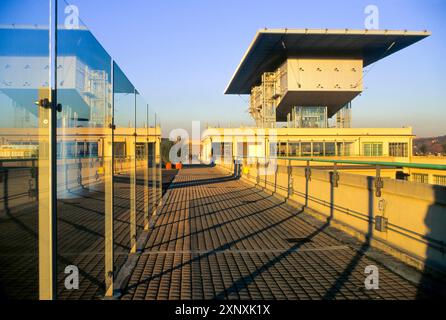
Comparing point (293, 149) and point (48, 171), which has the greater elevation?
point (293, 149)

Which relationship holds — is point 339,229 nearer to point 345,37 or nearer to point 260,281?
point 260,281

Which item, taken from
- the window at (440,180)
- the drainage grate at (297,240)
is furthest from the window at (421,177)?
the drainage grate at (297,240)

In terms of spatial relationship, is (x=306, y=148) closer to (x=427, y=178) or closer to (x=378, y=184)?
(x=378, y=184)

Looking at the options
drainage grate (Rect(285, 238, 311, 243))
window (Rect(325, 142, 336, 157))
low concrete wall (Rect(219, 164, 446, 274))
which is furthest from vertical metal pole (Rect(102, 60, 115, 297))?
window (Rect(325, 142, 336, 157))

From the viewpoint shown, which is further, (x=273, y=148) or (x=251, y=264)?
(x=273, y=148)

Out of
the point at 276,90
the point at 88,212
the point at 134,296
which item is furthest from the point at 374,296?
the point at 276,90

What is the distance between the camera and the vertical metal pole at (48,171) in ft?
10.3

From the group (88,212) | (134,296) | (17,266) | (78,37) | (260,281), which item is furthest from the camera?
(260,281)

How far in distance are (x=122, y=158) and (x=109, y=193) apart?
3.91 feet

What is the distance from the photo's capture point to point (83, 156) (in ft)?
14.3

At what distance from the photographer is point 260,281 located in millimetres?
6098

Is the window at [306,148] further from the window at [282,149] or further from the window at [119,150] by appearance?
the window at [119,150]

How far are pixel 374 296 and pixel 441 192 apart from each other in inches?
74.9

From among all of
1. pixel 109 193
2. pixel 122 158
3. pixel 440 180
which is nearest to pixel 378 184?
pixel 440 180
